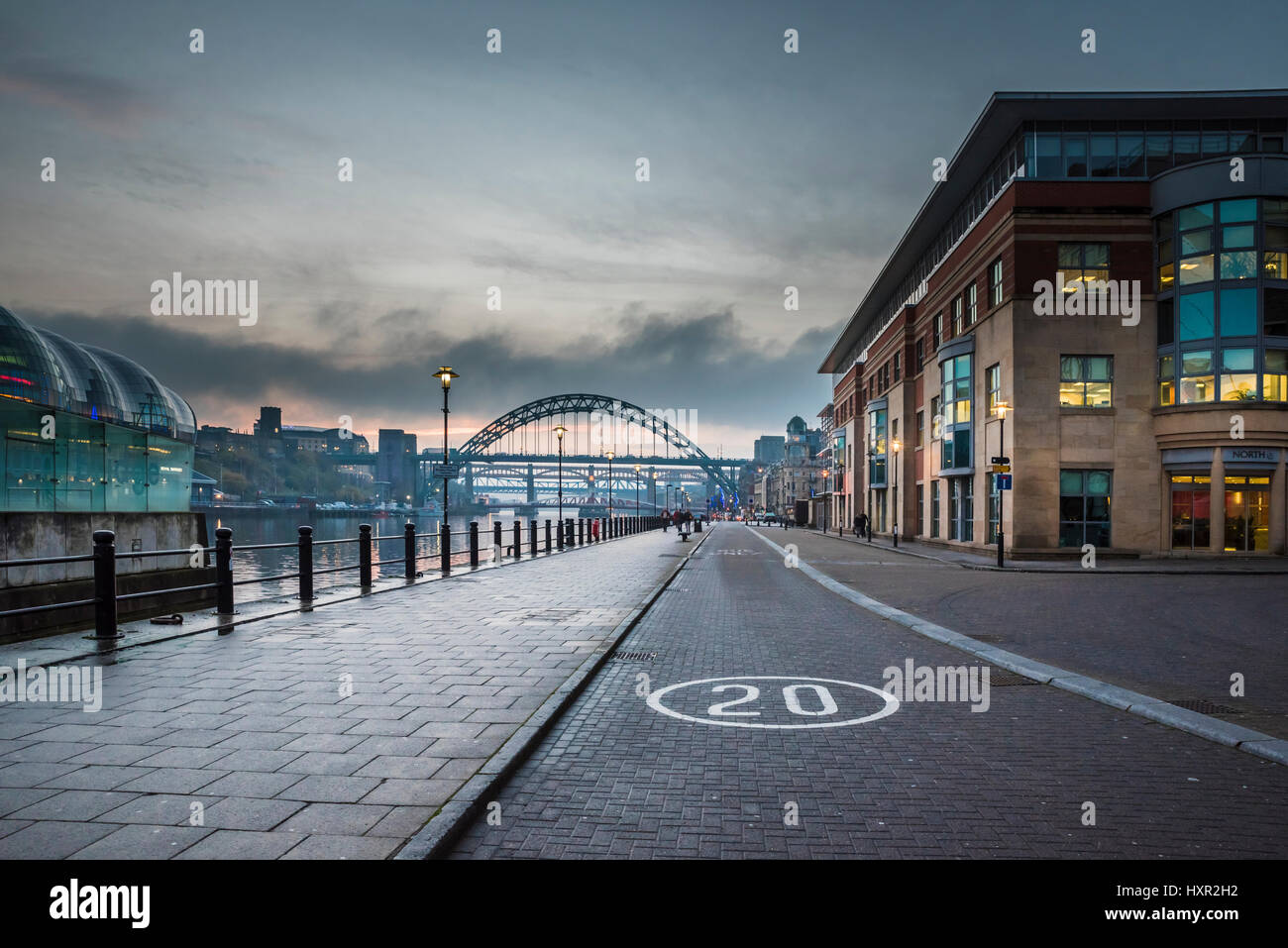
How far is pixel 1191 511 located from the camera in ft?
96.9

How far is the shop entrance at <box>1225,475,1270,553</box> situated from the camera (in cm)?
2861

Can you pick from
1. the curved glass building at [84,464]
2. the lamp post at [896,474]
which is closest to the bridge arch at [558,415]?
the lamp post at [896,474]

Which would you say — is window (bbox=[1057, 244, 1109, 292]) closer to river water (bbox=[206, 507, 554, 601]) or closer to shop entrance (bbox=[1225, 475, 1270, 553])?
shop entrance (bbox=[1225, 475, 1270, 553])

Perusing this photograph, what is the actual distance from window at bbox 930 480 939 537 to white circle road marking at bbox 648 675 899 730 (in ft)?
117

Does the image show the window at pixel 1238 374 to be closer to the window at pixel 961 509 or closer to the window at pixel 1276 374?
the window at pixel 1276 374

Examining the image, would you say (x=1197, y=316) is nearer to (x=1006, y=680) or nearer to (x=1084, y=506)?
(x=1084, y=506)

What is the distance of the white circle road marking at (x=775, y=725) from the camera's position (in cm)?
620

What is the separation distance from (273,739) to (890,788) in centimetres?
444

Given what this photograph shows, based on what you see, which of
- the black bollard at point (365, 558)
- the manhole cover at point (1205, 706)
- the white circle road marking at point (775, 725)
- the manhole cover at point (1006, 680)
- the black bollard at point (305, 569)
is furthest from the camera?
the black bollard at point (365, 558)

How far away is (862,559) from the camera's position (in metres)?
29.2

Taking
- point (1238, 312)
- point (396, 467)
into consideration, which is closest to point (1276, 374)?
point (1238, 312)

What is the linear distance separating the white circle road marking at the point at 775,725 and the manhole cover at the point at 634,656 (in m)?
1.34
